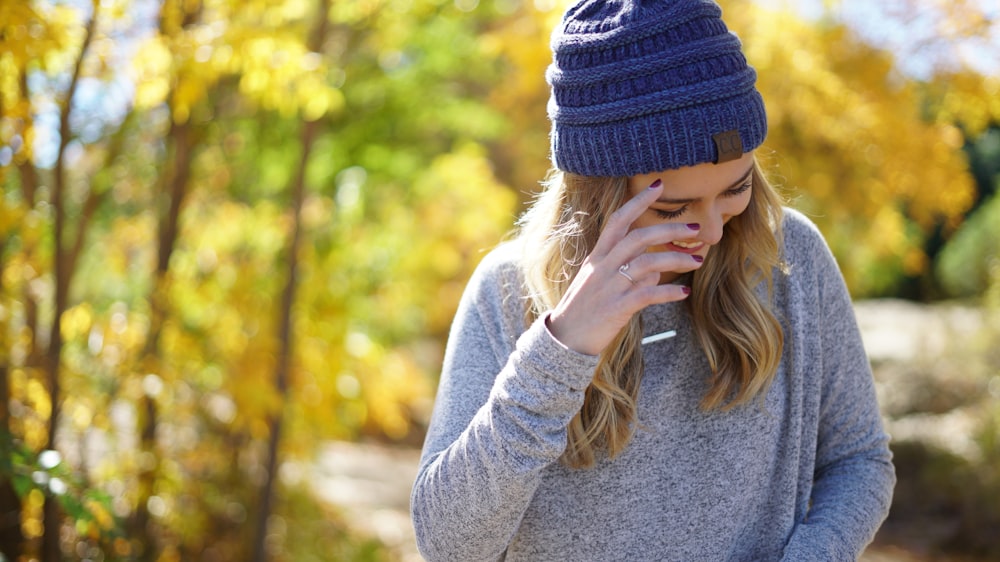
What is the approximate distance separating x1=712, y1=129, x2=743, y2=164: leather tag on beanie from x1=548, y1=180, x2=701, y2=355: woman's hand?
13cm

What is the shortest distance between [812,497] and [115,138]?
2.68 meters

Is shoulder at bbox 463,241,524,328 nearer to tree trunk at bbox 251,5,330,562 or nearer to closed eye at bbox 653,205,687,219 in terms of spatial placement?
closed eye at bbox 653,205,687,219

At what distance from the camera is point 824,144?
591cm

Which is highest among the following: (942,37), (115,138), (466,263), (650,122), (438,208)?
(942,37)

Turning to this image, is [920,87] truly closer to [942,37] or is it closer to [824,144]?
[942,37]

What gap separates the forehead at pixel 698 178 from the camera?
1324 millimetres

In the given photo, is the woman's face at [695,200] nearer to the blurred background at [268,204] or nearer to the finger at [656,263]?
the finger at [656,263]

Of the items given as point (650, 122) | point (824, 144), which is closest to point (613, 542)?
point (650, 122)

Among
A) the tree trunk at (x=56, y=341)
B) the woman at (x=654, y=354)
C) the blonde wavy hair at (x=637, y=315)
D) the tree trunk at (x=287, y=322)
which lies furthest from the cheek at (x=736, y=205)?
the tree trunk at (x=287, y=322)

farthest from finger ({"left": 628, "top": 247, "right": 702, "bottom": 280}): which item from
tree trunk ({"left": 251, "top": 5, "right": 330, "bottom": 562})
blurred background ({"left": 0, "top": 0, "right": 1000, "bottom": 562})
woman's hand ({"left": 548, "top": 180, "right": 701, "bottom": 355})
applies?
tree trunk ({"left": 251, "top": 5, "right": 330, "bottom": 562})

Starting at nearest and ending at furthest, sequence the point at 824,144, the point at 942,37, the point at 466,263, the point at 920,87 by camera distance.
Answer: the point at 942,37, the point at 920,87, the point at 824,144, the point at 466,263

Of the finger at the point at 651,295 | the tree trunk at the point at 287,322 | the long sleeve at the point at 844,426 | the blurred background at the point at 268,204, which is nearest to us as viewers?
the finger at the point at 651,295

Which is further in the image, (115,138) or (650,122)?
(115,138)

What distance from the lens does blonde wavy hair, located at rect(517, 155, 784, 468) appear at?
1395 millimetres
